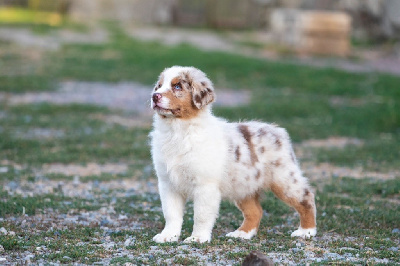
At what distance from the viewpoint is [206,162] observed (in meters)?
6.68

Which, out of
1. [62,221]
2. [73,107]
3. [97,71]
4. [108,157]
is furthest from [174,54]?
[62,221]

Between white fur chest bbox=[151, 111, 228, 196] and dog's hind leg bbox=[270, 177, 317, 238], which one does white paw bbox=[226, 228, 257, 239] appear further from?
white fur chest bbox=[151, 111, 228, 196]

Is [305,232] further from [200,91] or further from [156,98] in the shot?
[156,98]

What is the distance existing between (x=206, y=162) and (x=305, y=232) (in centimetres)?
124

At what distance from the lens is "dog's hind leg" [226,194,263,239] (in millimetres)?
7070

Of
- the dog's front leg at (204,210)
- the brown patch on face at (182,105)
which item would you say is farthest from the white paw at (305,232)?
the brown patch on face at (182,105)

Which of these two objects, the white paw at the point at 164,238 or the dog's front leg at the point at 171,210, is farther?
the dog's front leg at the point at 171,210

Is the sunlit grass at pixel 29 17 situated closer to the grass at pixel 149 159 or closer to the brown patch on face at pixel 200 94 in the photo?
the grass at pixel 149 159

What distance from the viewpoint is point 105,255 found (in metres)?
6.18

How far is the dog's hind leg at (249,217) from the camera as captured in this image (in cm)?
707

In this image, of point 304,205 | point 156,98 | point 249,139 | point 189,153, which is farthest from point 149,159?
point 156,98

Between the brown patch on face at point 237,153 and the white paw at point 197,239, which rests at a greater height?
the brown patch on face at point 237,153

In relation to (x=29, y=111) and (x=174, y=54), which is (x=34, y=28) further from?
(x=29, y=111)

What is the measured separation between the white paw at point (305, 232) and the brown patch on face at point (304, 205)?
0.04 meters
